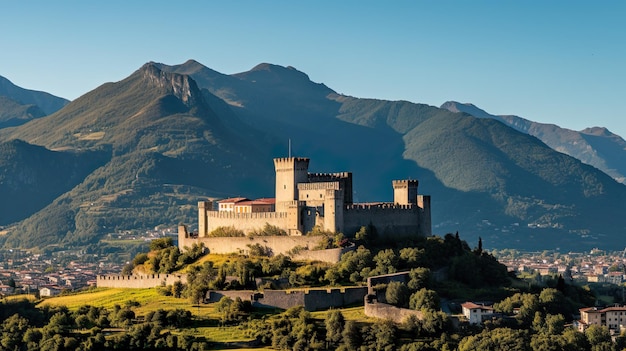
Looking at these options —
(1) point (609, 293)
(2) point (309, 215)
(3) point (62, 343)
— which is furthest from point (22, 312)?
(1) point (609, 293)

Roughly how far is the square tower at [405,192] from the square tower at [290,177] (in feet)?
28.1

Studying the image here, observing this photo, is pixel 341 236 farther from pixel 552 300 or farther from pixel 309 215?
pixel 552 300

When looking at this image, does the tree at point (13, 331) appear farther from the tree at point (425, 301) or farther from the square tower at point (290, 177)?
the tree at point (425, 301)

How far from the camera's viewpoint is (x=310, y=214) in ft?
366

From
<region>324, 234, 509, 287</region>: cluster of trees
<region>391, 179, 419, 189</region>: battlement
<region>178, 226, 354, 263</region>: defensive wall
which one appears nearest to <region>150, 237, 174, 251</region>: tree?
<region>178, 226, 354, 263</region>: defensive wall

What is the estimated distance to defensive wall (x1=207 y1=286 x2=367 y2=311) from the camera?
3917 inches

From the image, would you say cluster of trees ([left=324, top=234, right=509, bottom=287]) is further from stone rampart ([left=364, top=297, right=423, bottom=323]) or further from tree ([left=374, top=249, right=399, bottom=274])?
stone rampart ([left=364, top=297, right=423, bottom=323])

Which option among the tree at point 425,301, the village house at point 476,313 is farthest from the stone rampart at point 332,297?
the village house at point 476,313

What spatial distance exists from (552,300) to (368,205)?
1992 cm

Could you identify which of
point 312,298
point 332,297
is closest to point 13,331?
point 312,298

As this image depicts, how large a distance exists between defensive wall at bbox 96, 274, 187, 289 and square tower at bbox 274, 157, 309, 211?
447 inches

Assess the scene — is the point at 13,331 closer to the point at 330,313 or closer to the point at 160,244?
→ the point at 160,244

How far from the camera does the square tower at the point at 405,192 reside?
117m

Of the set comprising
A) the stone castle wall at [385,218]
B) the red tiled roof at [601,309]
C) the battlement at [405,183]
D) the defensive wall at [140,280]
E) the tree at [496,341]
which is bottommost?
the tree at [496,341]
